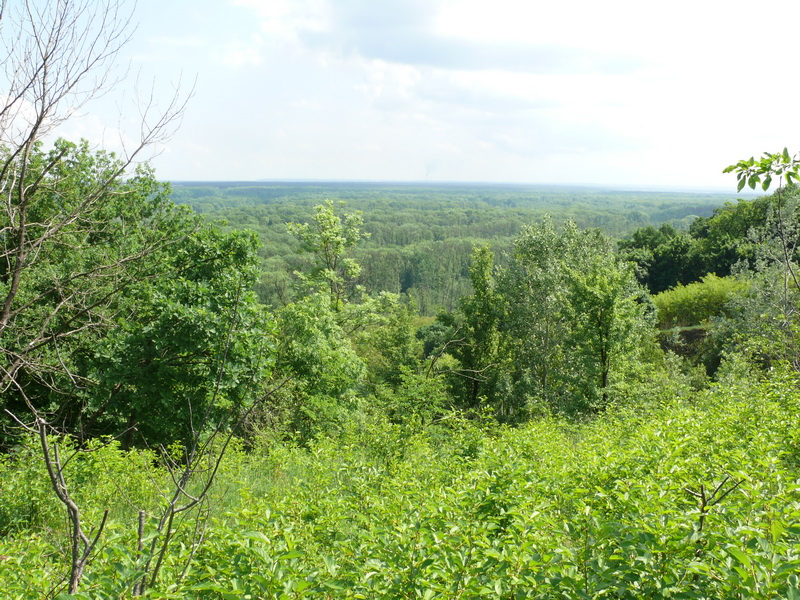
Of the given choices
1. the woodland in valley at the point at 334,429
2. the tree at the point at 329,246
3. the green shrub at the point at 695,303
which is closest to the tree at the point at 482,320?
the woodland in valley at the point at 334,429

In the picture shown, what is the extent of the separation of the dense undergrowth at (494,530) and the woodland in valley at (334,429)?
0.09 ft

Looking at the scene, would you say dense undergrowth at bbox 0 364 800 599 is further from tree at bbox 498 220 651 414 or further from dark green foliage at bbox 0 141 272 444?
tree at bbox 498 220 651 414

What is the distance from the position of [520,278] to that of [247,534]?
2332 cm

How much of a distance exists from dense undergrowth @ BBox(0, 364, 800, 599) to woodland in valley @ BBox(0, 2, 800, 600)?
0.03 meters

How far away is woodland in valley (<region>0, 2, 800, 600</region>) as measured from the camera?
2840mm

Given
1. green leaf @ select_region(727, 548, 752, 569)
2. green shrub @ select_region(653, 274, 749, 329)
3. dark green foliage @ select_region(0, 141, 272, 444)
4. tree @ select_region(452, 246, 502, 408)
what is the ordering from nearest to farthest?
green leaf @ select_region(727, 548, 752, 569)
dark green foliage @ select_region(0, 141, 272, 444)
tree @ select_region(452, 246, 502, 408)
green shrub @ select_region(653, 274, 749, 329)

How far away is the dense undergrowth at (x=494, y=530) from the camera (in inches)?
102

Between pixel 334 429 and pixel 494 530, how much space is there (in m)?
11.0

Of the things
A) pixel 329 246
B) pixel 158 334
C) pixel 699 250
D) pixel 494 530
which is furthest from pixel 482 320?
pixel 699 250

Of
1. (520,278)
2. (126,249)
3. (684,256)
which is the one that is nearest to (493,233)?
(684,256)

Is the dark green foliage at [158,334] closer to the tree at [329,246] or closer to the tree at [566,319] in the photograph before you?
the tree at [329,246]

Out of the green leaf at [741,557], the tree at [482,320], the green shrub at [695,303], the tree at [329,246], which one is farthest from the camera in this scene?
the green shrub at [695,303]

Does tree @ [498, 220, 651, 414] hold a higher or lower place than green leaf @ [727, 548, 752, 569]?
lower

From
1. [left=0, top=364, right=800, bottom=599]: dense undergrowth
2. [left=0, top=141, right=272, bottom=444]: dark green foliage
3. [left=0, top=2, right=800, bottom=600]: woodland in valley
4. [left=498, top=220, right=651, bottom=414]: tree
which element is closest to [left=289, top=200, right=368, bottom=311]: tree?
[left=0, top=2, right=800, bottom=600]: woodland in valley
